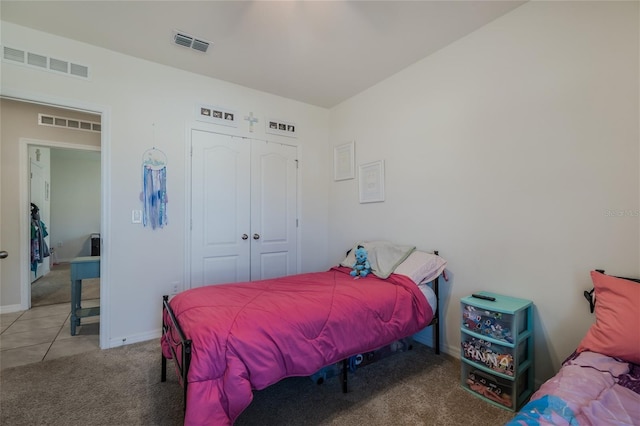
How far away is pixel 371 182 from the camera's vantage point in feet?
11.0

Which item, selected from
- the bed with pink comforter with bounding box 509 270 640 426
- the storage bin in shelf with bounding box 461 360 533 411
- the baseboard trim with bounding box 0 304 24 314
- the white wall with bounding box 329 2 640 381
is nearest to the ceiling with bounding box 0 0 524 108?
the white wall with bounding box 329 2 640 381

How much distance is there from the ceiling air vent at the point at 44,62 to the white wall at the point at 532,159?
3.16 meters

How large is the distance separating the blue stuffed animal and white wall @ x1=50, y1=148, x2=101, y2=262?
7456 mm

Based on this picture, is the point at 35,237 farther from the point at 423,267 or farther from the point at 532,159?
the point at 532,159

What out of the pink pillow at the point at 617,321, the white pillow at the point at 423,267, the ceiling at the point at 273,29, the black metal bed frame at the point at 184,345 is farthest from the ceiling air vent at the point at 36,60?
the pink pillow at the point at 617,321

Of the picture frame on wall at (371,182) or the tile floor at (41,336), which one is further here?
the picture frame on wall at (371,182)

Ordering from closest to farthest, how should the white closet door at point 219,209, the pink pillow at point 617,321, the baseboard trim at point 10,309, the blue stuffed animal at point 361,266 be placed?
the pink pillow at point 617,321 → the blue stuffed animal at point 361,266 → the white closet door at point 219,209 → the baseboard trim at point 10,309

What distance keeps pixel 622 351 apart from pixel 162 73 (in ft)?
13.6

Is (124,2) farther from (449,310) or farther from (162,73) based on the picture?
(449,310)

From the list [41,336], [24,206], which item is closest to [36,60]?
[24,206]

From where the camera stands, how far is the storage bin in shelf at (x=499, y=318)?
6.03 ft

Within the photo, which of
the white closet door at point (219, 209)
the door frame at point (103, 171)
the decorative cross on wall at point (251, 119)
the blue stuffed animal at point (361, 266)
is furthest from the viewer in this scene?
the decorative cross on wall at point (251, 119)

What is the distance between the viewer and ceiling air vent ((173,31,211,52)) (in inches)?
96.2

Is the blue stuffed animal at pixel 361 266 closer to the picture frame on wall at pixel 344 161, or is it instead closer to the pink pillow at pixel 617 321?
the picture frame on wall at pixel 344 161
